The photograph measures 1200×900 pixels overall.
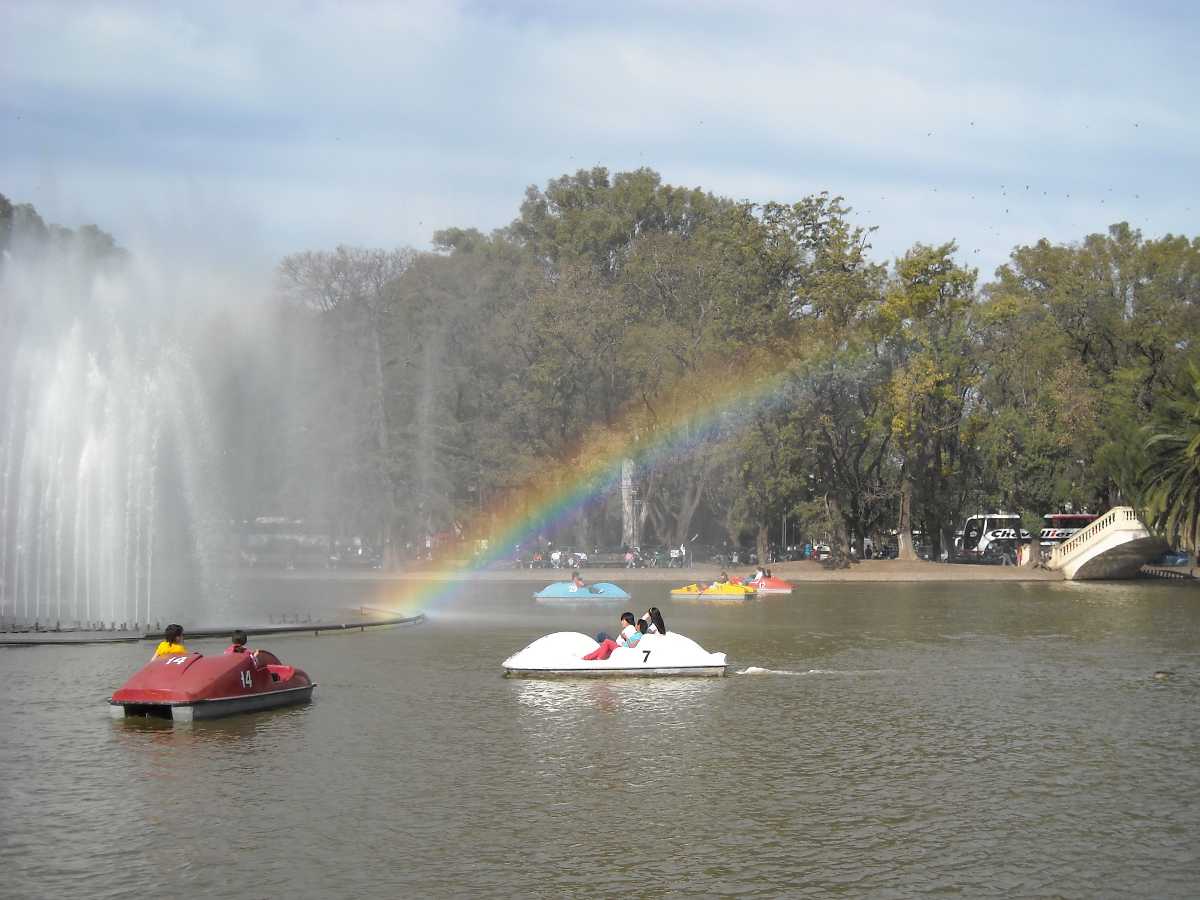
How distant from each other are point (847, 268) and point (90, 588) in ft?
164

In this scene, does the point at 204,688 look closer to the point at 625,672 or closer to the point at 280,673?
the point at 280,673

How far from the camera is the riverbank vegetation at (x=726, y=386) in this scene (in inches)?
3157

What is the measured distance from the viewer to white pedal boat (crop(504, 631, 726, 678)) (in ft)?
102

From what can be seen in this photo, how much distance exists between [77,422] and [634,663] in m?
23.0

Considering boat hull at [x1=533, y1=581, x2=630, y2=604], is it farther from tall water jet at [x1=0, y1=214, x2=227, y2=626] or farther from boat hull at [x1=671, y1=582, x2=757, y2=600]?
tall water jet at [x1=0, y1=214, x2=227, y2=626]

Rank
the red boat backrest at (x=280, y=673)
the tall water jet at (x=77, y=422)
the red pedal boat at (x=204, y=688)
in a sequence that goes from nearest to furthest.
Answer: the red pedal boat at (x=204, y=688)
the red boat backrest at (x=280, y=673)
the tall water jet at (x=77, y=422)

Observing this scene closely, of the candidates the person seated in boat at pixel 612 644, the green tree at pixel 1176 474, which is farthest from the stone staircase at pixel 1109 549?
the person seated in boat at pixel 612 644

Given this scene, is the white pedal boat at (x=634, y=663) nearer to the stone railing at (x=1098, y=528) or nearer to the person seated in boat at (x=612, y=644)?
the person seated in boat at (x=612, y=644)

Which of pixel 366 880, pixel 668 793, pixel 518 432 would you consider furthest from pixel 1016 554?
pixel 366 880

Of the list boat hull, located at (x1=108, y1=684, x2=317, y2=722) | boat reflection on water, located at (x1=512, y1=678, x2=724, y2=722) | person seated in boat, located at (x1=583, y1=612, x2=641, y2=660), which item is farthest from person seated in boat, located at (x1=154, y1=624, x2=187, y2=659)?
person seated in boat, located at (x1=583, y1=612, x2=641, y2=660)

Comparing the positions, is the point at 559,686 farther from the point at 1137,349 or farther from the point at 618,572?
the point at 1137,349

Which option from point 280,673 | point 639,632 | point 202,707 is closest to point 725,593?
point 639,632

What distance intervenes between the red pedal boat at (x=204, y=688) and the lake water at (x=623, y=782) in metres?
0.37

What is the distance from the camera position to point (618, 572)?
84.6 meters
